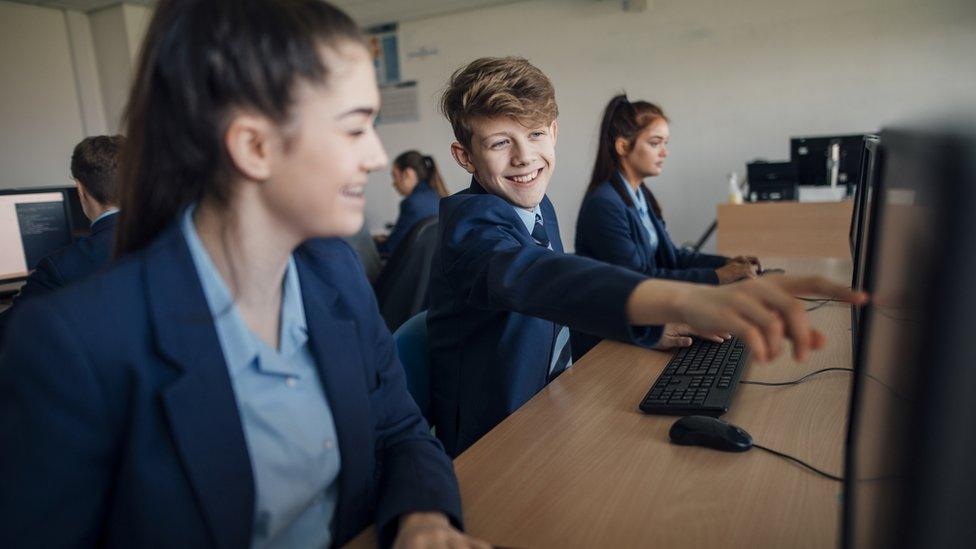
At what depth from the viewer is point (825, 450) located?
0.95 m

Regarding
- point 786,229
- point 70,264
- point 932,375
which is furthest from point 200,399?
point 786,229

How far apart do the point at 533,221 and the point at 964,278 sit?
4.01 feet

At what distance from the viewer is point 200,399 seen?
73cm

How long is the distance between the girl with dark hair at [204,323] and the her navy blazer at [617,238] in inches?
56.0

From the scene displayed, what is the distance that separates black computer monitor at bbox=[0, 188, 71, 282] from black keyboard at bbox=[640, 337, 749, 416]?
9.83ft

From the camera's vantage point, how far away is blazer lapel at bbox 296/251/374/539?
0.87 m

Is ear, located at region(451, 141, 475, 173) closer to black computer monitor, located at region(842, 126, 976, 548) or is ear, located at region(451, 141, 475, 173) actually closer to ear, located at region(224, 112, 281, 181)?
ear, located at region(224, 112, 281, 181)

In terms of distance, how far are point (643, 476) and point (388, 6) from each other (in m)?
5.67

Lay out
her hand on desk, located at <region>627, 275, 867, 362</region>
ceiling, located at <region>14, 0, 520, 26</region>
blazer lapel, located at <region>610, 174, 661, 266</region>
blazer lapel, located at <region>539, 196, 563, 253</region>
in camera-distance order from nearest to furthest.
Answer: her hand on desk, located at <region>627, 275, 867, 362</region>
blazer lapel, located at <region>539, 196, 563, 253</region>
blazer lapel, located at <region>610, 174, 661, 266</region>
ceiling, located at <region>14, 0, 520, 26</region>

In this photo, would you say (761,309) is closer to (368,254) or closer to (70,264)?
(70,264)

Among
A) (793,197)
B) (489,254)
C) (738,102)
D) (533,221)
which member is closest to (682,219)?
(738,102)

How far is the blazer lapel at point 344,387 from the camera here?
2.87ft

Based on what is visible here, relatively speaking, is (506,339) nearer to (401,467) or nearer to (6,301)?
(401,467)

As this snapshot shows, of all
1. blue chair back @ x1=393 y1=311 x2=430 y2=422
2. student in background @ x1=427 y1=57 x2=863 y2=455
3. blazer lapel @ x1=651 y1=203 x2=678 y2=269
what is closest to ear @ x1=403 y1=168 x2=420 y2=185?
blazer lapel @ x1=651 y1=203 x2=678 y2=269
